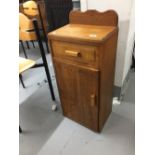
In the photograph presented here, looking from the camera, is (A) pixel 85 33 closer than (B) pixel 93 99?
Yes

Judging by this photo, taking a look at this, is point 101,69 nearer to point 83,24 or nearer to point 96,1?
point 83,24

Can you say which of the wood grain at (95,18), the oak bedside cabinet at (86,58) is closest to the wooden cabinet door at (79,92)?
the oak bedside cabinet at (86,58)

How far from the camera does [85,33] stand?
0.98 meters

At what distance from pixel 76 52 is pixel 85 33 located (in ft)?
0.46

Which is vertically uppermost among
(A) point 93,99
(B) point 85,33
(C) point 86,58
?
(B) point 85,33

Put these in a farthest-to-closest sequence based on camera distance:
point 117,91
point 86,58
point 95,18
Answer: point 117,91, point 95,18, point 86,58

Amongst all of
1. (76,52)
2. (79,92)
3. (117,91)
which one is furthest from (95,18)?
(117,91)

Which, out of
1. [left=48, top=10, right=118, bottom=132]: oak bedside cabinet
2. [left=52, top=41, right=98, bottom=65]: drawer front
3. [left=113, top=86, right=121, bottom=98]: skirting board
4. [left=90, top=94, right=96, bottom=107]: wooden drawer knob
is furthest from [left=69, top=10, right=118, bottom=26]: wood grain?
[left=113, top=86, right=121, bottom=98]: skirting board

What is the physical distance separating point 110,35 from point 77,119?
814mm

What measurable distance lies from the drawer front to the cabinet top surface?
5 cm

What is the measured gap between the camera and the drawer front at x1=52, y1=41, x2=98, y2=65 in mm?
922

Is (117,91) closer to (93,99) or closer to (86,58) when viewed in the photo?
(93,99)
